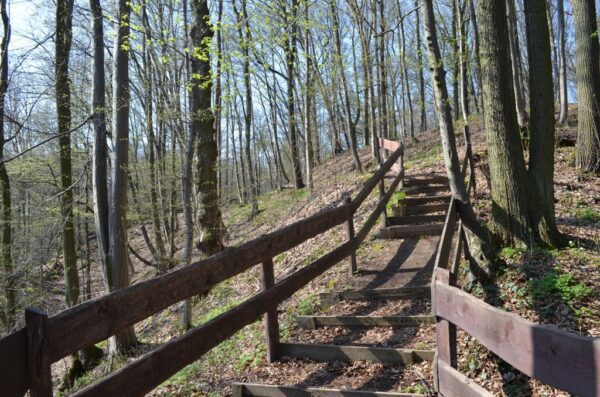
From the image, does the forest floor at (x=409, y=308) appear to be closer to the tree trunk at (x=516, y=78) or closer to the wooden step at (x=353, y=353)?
the wooden step at (x=353, y=353)

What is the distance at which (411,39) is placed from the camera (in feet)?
109

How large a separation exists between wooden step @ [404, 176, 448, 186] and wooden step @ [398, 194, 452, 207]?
1578 millimetres

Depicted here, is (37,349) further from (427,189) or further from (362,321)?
(427,189)

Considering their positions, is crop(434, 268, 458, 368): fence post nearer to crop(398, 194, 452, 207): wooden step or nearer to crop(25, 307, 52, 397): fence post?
crop(25, 307, 52, 397): fence post

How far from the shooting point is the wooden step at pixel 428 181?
12.8m

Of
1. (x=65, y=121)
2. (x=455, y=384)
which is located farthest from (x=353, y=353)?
(x=65, y=121)

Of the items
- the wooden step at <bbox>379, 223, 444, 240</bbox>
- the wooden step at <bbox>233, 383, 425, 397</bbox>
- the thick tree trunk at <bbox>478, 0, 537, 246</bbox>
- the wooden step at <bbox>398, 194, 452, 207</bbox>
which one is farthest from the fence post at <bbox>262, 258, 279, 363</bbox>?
the wooden step at <bbox>398, 194, 452, 207</bbox>

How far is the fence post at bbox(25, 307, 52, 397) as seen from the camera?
2445 millimetres

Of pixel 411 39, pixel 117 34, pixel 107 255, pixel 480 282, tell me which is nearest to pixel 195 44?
pixel 117 34

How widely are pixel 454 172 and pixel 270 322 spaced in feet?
11.4

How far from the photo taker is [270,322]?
5.17 metres

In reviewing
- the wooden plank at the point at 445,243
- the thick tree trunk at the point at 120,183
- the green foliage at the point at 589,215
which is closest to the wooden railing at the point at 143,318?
the wooden plank at the point at 445,243

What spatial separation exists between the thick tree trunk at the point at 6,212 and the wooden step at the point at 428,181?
10.5 m

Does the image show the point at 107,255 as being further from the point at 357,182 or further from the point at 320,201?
the point at 357,182
